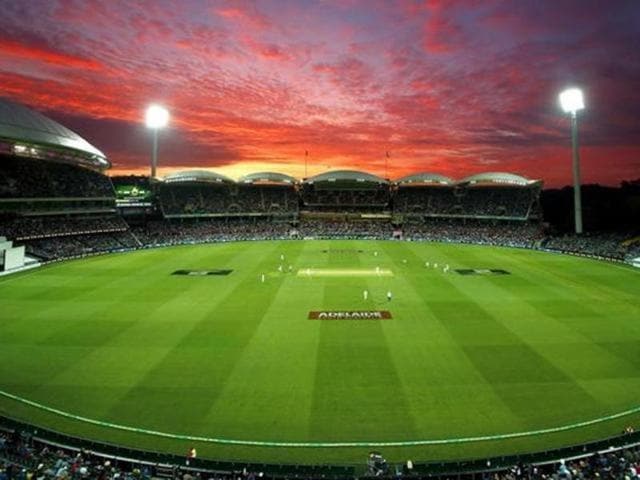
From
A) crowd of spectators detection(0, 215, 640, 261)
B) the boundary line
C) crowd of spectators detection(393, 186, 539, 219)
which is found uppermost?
crowd of spectators detection(393, 186, 539, 219)

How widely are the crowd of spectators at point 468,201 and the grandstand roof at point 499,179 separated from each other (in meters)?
1.92

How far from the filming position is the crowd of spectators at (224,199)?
106 meters

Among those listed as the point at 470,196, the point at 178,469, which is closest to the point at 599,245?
the point at 470,196

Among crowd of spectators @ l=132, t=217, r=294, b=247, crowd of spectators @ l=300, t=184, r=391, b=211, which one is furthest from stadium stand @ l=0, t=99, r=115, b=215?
crowd of spectators @ l=300, t=184, r=391, b=211

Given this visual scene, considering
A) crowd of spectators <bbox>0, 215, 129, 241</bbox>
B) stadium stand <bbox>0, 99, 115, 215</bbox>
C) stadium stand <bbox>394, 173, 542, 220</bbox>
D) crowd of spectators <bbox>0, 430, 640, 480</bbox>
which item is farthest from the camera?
stadium stand <bbox>394, 173, 542, 220</bbox>

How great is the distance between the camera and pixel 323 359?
25.4 metres

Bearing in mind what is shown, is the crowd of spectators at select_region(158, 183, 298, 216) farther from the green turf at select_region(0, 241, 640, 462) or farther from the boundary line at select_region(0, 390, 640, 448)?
the boundary line at select_region(0, 390, 640, 448)

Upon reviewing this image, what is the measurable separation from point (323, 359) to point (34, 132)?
61.3m

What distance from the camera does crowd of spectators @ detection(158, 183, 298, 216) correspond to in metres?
106

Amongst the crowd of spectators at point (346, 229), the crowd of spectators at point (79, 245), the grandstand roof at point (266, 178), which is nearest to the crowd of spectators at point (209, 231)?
the crowd of spectators at point (79, 245)

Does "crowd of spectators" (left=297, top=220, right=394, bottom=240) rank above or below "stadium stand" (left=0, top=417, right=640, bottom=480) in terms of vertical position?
above

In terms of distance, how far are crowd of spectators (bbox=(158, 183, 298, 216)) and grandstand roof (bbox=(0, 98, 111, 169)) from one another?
1028 inches

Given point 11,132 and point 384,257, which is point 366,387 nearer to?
point 384,257

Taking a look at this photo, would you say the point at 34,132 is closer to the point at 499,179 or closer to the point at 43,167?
the point at 43,167
